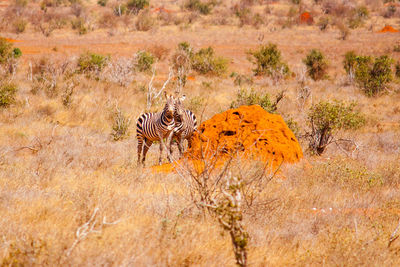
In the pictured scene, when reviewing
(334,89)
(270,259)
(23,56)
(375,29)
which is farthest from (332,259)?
(375,29)

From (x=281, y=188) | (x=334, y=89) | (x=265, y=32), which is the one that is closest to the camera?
(x=281, y=188)

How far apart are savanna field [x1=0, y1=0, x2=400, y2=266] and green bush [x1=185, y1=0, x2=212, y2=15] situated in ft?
99.6

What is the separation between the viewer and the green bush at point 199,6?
182 feet

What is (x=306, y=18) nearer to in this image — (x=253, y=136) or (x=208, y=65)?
(x=208, y=65)

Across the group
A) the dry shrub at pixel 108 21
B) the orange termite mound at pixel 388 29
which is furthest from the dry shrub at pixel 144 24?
the orange termite mound at pixel 388 29

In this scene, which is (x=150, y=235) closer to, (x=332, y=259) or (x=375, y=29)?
(x=332, y=259)

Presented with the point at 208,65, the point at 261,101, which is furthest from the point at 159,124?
Answer: the point at 208,65

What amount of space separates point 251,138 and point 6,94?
8.89 m

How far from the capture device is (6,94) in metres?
13.5

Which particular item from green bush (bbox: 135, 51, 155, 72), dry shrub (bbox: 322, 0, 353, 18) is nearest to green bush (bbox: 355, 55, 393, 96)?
green bush (bbox: 135, 51, 155, 72)

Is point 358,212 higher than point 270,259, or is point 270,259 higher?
point 270,259

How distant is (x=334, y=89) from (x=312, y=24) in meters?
30.2

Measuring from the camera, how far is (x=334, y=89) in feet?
66.1

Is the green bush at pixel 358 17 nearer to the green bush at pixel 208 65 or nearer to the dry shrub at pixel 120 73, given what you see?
the green bush at pixel 208 65
